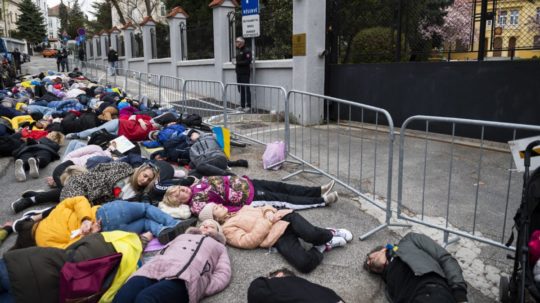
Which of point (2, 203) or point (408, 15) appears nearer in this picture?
point (2, 203)

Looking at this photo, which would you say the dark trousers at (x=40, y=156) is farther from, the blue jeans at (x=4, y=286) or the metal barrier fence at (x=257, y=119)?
the blue jeans at (x=4, y=286)

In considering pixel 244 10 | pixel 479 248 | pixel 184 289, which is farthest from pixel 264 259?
pixel 244 10

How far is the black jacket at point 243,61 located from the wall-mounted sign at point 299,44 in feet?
6.14

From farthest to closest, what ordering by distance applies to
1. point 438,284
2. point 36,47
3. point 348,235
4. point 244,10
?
point 36,47, point 244,10, point 348,235, point 438,284

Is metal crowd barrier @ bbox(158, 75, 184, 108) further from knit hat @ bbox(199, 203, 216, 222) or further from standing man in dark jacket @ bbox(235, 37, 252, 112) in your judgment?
knit hat @ bbox(199, 203, 216, 222)

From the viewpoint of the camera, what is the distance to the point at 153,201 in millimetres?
4527

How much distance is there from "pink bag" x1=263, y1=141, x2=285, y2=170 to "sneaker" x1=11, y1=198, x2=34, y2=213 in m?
3.00

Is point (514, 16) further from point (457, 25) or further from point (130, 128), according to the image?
point (130, 128)

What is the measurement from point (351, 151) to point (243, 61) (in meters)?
5.27

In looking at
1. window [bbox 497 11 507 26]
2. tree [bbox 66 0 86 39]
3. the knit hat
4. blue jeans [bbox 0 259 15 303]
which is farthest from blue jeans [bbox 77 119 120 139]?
tree [bbox 66 0 86 39]

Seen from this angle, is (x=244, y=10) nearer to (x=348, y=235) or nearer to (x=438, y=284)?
(x=348, y=235)

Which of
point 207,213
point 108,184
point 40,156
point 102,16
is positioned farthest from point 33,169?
point 102,16

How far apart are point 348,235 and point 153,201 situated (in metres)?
2.16

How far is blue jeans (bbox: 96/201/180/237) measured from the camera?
3740mm
